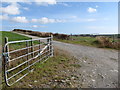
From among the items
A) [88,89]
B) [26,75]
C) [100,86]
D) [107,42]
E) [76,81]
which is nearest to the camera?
[88,89]

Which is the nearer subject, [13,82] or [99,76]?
[13,82]

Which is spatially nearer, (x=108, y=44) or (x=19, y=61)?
(x=19, y=61)

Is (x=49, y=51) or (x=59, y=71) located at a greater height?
(x=49, y=51)

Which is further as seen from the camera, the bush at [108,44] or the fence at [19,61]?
the bush at [108,44]

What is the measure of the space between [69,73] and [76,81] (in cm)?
70

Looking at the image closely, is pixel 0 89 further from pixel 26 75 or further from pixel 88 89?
pixel 88 89

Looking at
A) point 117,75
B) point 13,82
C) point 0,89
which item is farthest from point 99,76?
point 0,89

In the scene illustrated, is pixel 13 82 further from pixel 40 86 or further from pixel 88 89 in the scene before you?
pixel 88 89

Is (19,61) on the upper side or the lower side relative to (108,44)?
lower

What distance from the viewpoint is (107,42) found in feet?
43.5

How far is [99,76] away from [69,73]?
1.17 meters

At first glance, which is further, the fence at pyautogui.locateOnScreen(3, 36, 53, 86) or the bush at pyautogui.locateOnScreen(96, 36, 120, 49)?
the bush at pyautogui.locateOnScreen(96, 36, 120, 49)

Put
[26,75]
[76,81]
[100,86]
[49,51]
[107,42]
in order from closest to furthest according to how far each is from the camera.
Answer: [100,86], [76,81], [26,75], [49,51], [107,42]

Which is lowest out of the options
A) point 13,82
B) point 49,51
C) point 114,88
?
point 114,88
